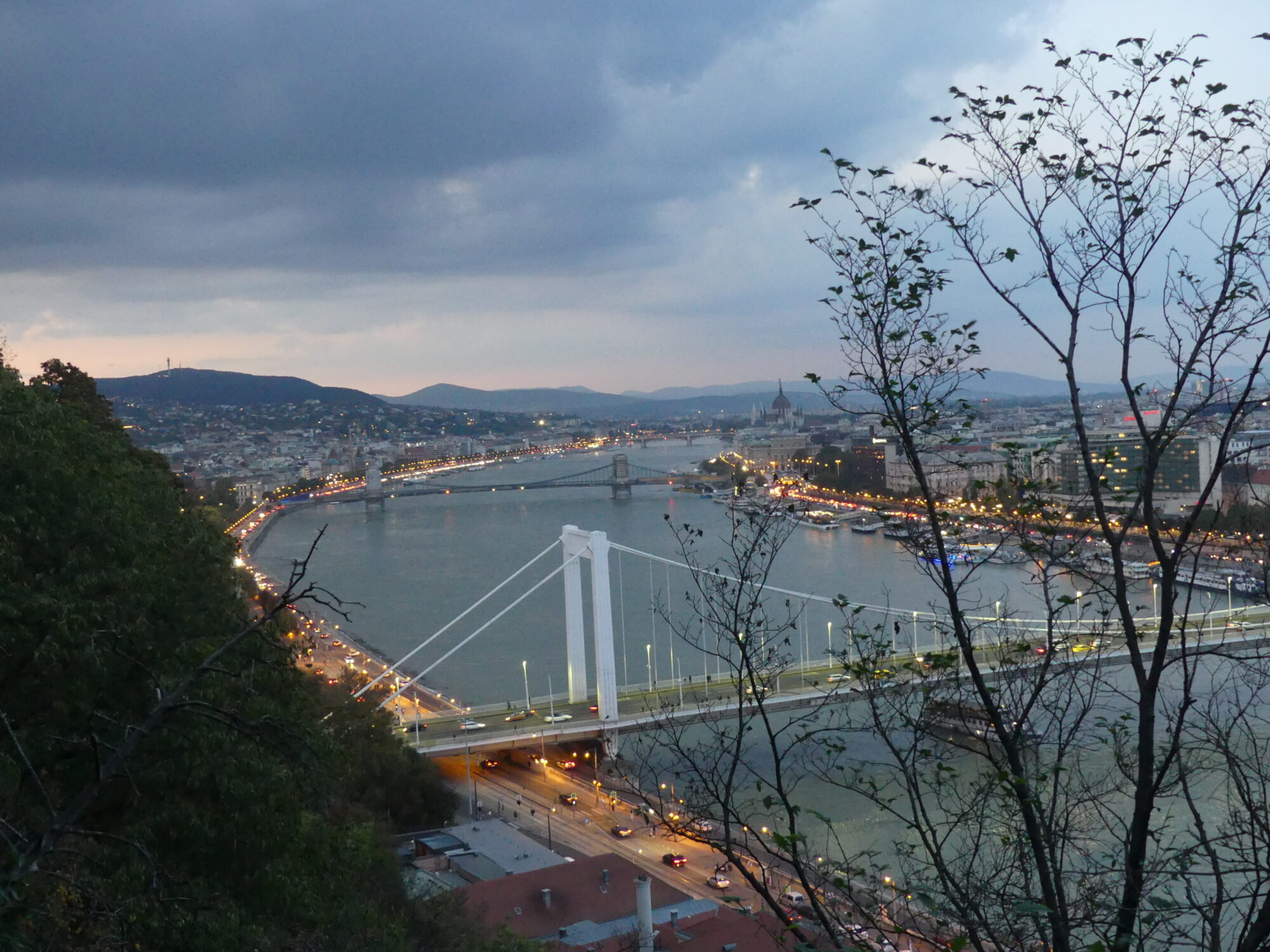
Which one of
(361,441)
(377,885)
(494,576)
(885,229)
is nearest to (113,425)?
(377,885)

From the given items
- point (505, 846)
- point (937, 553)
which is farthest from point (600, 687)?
point (937, 553)

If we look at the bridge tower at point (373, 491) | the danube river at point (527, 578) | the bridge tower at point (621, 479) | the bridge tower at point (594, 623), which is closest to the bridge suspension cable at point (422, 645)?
the bridge tower at point (594, 623)

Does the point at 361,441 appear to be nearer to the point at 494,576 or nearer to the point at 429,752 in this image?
the point at 494,576

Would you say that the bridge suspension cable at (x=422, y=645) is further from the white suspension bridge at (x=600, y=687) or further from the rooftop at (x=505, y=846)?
the rooftop at (x=505, y=846)

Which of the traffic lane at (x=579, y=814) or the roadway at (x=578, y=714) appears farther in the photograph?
the roadway at (x=578, y=714)

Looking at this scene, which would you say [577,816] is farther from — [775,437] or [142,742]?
[775,437]
